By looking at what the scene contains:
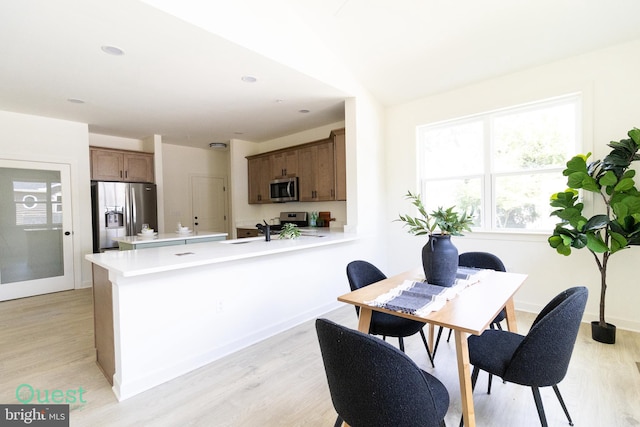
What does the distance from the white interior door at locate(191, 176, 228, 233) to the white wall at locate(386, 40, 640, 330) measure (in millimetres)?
4518

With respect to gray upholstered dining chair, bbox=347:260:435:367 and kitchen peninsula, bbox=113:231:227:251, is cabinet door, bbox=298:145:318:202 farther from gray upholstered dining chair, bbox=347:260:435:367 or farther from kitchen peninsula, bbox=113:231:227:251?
gray upholstered dining chair, bbox=347:260:435:367

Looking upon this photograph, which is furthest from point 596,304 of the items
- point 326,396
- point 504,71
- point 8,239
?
point 8,239

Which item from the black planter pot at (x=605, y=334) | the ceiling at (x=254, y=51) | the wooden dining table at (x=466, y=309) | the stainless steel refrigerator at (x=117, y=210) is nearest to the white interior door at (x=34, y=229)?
the stainless steel refrigerator at (x=117, y=210)

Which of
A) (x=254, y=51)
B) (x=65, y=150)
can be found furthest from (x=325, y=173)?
(x=65, y=150)

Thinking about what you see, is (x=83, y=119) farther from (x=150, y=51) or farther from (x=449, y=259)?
(x=449, y=259)

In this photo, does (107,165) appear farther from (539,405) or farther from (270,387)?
(539,405)

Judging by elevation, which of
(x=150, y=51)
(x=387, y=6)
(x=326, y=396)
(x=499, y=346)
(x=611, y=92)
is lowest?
(x=326, y=396)

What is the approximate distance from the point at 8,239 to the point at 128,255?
3286mm

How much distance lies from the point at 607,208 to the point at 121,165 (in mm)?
6635

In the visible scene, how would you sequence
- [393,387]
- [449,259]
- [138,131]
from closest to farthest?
[393,387]
[449,259]
[138,131]

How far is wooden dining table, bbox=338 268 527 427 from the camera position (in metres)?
1.34

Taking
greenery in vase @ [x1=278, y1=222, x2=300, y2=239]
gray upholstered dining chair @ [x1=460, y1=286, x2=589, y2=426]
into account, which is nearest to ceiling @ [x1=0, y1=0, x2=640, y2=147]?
greenery in vase @ [x1=278, y1=222, x2=300, y2=239]

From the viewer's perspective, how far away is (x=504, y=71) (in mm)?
3262
